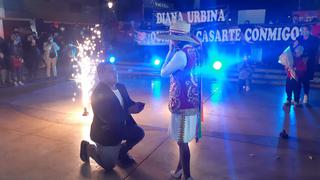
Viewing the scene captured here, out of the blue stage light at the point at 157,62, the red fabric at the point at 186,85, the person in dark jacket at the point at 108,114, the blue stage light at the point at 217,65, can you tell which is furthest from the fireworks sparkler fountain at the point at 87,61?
the blue stage light at the point at 217,65

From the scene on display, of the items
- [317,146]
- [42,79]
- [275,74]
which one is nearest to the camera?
[317,146]

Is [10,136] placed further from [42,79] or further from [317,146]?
[42,79]

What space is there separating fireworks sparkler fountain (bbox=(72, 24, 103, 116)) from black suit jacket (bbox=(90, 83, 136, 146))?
221cm

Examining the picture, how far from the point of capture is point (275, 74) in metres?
12.4

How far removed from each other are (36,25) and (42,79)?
6.63m

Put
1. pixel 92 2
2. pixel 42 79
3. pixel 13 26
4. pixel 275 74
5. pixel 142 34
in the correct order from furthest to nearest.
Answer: pixel 92 2, pixel 13 26, pixel 142 34, pixel 42 79, pixel 275 74

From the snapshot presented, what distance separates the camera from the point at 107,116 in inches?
181

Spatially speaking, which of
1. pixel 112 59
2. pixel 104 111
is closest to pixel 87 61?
pixel 112 59

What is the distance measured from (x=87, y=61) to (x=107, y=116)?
1137 cm

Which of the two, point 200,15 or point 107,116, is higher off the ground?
point 200,15

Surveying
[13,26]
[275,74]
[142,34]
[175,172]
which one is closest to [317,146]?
[175,172]

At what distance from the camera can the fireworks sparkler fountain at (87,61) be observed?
10.2 meters

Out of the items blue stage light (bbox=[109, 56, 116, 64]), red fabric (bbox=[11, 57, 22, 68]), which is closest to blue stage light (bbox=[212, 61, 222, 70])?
blue stage light (bbox=[109, 56, 116, 64])

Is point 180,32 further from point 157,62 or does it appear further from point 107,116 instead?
point 157,62
